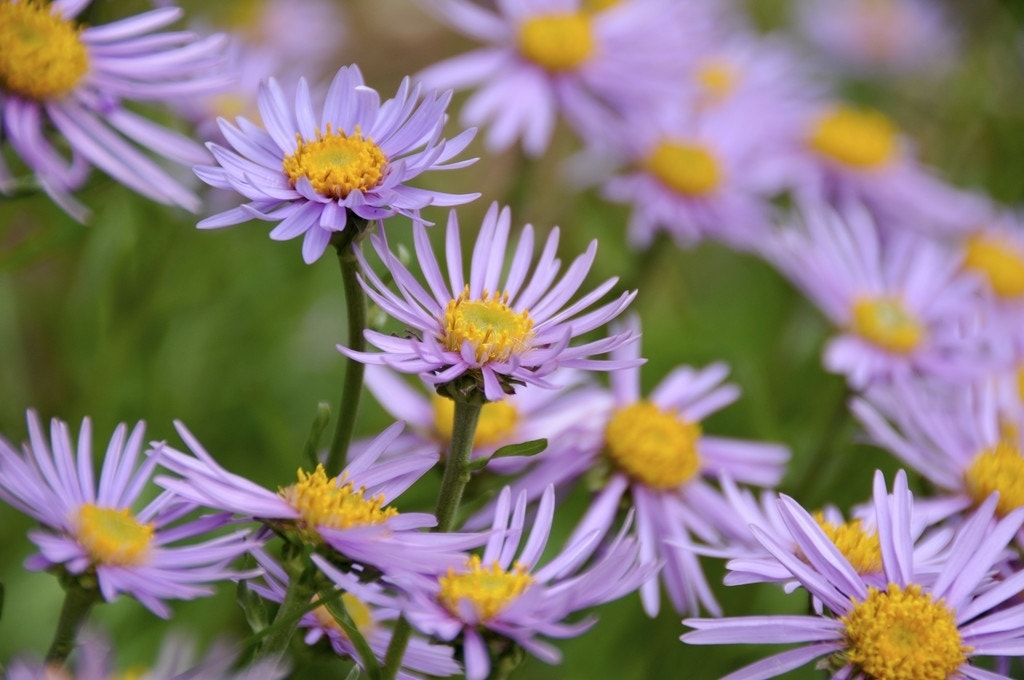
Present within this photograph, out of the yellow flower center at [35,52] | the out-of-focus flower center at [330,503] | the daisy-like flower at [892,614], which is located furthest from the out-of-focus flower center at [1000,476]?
the yellow flower center at [35,52]

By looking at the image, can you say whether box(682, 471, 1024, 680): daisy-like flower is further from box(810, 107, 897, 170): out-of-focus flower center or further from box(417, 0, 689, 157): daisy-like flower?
box(810, 107, 897, 170): out-of-focus flower center

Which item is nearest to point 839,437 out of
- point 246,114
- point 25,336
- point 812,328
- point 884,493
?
point 884,493

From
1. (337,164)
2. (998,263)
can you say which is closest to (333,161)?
(337,164)

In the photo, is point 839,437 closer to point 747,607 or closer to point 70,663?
point 747,607

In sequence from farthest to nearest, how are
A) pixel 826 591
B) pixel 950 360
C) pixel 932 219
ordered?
pixel 932 219, pixel 950 360, pixel 826 591

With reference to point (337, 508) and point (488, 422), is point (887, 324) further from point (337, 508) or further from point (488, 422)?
point (337, 508)

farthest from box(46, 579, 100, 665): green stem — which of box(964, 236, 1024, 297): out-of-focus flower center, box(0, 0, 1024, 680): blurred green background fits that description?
box(964, 236, 1024, 297): out-of-focus flower center
